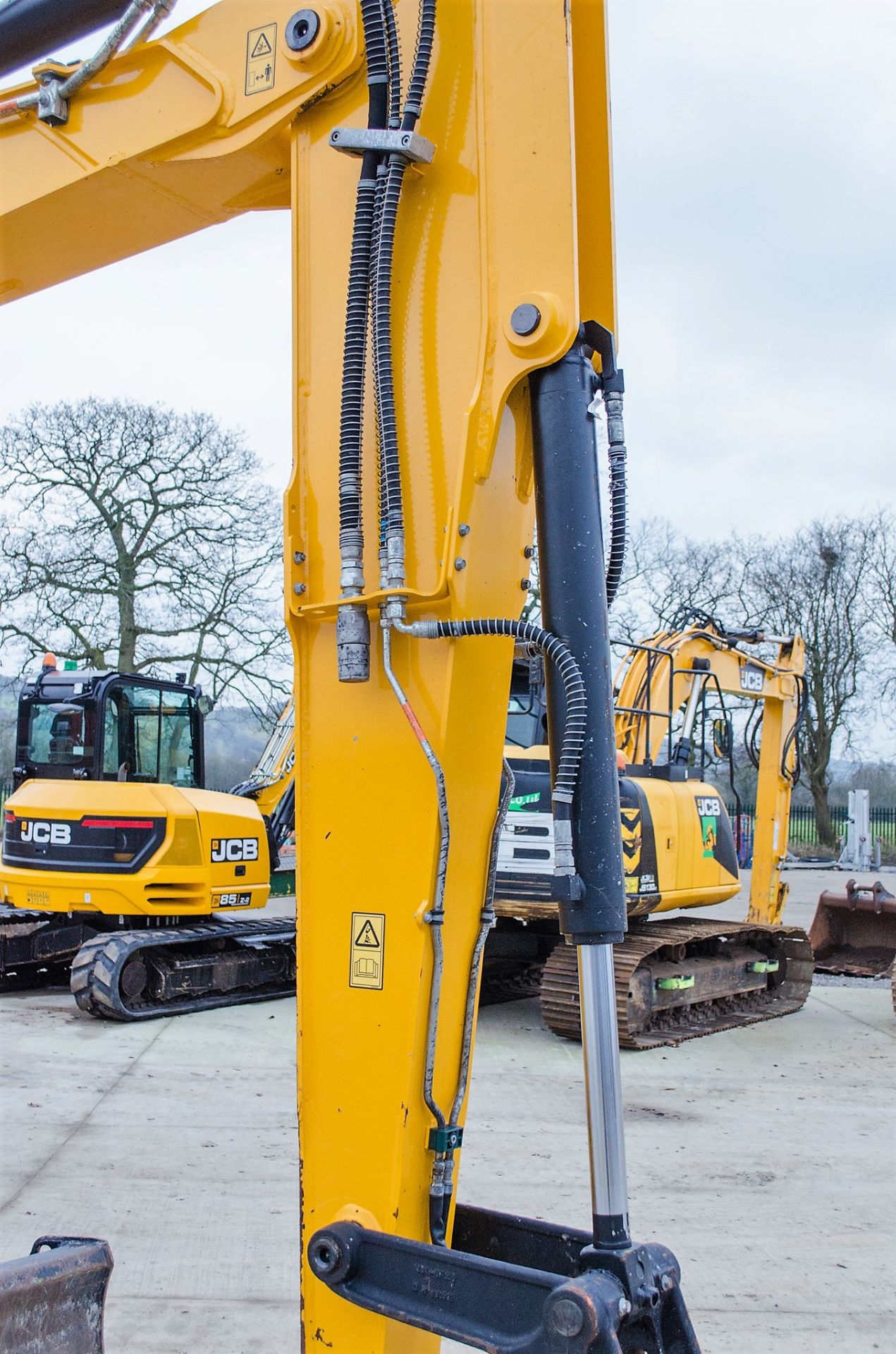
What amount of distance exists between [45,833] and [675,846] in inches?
190

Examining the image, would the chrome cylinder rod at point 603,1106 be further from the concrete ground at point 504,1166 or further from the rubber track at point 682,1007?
the rubber track at point 682,1007

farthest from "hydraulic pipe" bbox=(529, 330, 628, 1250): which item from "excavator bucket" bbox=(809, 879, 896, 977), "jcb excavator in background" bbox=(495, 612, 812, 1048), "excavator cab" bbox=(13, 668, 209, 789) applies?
"excavator bucket" bbox=(809, 879, 896, 977)

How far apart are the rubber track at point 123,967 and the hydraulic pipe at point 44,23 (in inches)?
267

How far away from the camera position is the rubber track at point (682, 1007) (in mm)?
8133

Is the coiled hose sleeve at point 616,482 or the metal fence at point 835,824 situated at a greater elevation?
the coiled hose sleeve at point 616,482

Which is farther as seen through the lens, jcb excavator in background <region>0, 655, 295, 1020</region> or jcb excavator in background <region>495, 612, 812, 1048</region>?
jcb excavator in background <region>0, 655, 295, 1020</region>

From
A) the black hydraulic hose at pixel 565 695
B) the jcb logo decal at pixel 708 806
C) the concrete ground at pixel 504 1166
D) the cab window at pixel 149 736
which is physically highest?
the cab window at pixel 149 736

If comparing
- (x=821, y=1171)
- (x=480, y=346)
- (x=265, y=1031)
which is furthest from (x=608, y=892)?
(x=265, y=1031)

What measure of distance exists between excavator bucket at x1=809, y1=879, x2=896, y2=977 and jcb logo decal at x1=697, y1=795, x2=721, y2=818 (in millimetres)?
1515

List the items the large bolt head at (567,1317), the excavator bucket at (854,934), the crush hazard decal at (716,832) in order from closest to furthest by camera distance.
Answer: the large bolt head at (567,1317), the crush hazard decal at (716,832), the excavator bucket at (854,934)

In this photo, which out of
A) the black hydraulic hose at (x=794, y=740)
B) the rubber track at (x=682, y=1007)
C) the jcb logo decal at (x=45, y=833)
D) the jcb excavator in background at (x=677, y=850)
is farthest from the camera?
the black hydraulic hose at (x=794, y=740)

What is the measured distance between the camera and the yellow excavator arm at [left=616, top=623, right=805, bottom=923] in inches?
399

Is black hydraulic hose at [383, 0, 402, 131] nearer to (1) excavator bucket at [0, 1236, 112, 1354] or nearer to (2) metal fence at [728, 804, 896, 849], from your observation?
(1) excavator bucket at [0, 1236, 112, 1354]

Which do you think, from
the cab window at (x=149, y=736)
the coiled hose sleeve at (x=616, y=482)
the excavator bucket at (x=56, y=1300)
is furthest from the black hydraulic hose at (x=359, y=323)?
the cab window at (x=149, y=736)
